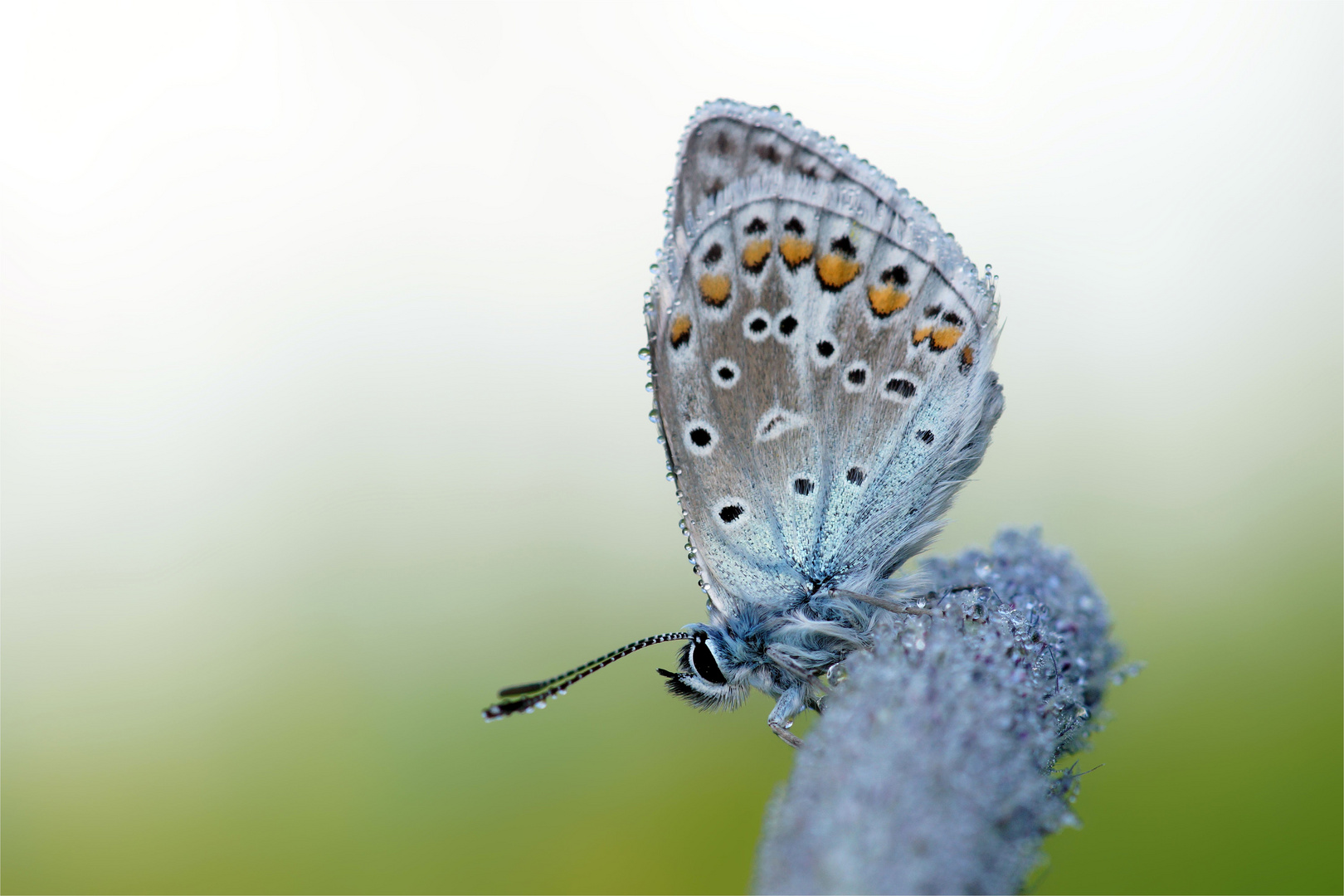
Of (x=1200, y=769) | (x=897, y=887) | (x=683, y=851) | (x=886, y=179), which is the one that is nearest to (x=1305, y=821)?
(x=1200, y=769)

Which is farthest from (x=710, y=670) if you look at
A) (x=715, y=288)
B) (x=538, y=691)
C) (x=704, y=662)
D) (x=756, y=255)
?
(x=756, y=255)

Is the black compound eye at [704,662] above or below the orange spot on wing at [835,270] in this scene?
below

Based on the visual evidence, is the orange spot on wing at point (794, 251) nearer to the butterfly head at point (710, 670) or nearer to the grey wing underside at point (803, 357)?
the grey wing underside at point (803, 357)

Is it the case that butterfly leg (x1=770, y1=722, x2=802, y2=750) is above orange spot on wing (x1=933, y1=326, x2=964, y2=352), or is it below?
below

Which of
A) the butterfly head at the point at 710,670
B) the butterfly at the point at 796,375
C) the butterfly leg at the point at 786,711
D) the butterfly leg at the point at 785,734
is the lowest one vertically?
the butterfly leg at the point at 785,734

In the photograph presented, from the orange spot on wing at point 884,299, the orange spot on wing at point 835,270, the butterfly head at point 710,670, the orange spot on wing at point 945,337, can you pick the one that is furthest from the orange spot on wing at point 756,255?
the butterfly head at point 710,670

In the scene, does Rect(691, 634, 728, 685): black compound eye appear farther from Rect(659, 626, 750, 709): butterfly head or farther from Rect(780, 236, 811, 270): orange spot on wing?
Rect(780, 236, 811, 270): orange spot on wing

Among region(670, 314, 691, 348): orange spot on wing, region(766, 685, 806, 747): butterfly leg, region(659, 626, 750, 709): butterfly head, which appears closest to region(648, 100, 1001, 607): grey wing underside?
region(670, 314, 691, 348): orange spot on wing

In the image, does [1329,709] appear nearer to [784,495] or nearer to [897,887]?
[784,495]
